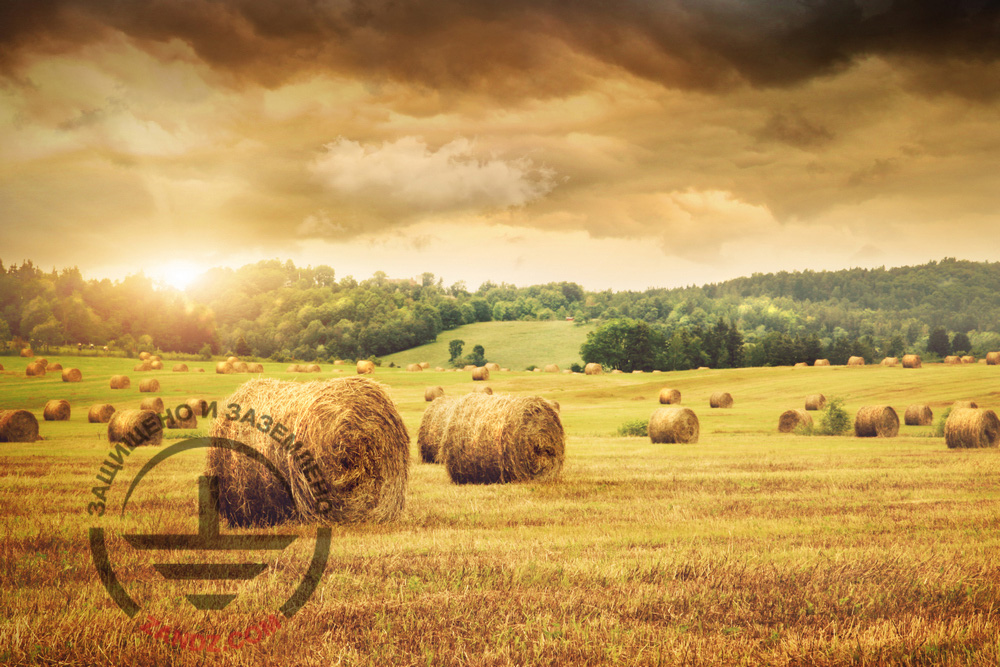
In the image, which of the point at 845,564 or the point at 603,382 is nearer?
the point at 845,564

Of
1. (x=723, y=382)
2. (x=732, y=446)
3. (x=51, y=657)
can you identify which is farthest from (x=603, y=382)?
(x=51, y=657)

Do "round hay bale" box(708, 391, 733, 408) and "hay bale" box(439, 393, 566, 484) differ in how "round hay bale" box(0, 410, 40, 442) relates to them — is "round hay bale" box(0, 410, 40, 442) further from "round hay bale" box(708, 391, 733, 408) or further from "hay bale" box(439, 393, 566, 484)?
"round hay bale" box(708, 391, 733, 408)

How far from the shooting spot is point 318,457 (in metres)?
9.77

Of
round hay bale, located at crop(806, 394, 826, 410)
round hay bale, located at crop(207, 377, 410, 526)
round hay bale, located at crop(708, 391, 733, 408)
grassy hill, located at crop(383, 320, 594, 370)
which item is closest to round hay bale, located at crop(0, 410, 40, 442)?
round hay bale, located at crop(207, 377, 410, 526)

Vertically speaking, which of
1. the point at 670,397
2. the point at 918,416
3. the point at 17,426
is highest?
the point at 17,426

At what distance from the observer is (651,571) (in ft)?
22.5

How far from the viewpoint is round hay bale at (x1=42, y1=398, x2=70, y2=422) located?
28.9m

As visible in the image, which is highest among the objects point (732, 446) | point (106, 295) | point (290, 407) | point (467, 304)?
point (467, 304)

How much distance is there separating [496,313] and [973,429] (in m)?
133

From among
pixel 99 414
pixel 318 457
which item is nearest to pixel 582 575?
pixel 318 457

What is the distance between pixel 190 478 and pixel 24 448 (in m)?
9.55

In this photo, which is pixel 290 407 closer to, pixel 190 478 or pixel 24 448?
pixel 190 478

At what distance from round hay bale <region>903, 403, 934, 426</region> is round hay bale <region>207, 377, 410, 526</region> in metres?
31.4

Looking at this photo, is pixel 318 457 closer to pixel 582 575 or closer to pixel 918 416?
pixel 582 575
